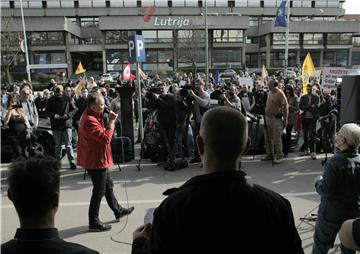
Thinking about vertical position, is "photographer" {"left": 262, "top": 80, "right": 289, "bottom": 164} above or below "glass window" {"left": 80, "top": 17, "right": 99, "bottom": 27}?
below

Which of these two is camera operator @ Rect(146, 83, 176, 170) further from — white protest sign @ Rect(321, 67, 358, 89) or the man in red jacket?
white protest sign @ Rect(321, 67, 358, 89)

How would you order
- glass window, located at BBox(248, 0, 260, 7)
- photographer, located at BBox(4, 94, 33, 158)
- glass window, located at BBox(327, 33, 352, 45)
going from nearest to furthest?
photographer, located at BBox(4, 94, 33, 158) < glass window, located at BBox(327, 33, 352, 45) < glass window, located at BBox(248, 0, 260, 7)

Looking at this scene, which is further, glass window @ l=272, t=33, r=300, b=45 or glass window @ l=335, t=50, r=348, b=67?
glass window @ l=335, t=50, r=348, b=67

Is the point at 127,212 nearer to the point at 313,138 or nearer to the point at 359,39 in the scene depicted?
the point at 313,138

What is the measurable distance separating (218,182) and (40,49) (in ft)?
202

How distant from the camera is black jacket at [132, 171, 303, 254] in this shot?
1848 mm

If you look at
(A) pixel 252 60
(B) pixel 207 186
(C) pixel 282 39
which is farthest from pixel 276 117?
(A) pixel 252 60

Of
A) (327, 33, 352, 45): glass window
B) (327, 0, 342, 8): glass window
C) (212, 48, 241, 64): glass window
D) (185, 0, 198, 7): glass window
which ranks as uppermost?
(327, 0, 342, 8): glass window

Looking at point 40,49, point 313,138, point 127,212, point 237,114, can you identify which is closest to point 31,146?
point 127,212

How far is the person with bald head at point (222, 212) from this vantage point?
1.85 meters

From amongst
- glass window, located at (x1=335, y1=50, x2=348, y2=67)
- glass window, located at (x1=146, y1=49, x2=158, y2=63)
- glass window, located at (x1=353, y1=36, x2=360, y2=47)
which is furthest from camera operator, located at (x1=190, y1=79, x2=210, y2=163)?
glass window, located at (x1=353, y1=36, x2=360, y2=47)

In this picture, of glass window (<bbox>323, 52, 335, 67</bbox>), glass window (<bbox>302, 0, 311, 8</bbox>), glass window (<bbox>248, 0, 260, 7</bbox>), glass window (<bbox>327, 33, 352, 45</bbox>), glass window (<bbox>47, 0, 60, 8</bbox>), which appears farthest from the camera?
glass window (<bbox>302, 0, 311, 8</bbox>)

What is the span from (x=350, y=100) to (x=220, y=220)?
5324 mm

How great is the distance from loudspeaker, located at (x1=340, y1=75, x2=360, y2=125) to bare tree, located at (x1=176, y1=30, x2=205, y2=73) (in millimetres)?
46348
